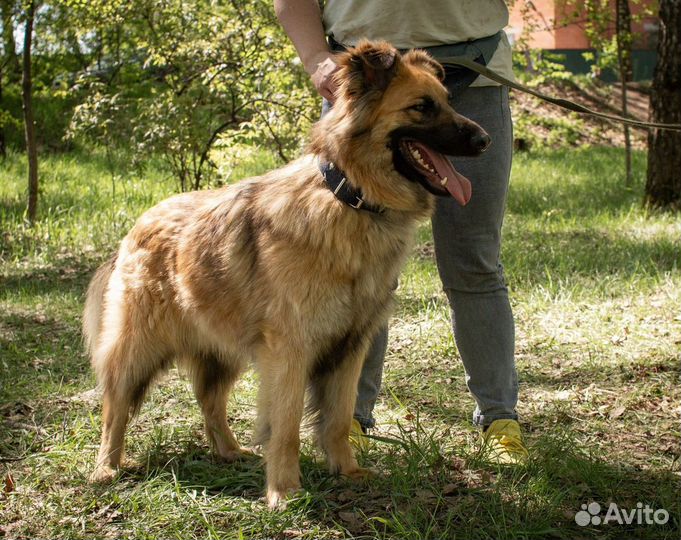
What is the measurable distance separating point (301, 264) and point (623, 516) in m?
1.44

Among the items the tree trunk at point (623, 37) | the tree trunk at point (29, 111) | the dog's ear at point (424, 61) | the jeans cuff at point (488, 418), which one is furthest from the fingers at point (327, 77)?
the tree trunk at point (623, 37)

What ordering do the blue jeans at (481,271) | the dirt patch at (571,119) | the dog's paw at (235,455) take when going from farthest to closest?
1. the dirt patch at (571,119)
2. the dog's paw at (235,455)
3. the blue jeans at (481,271)

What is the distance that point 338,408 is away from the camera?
3293 millimetres

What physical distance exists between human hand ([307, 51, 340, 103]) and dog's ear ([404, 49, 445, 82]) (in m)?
0.28

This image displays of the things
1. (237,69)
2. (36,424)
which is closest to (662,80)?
(237,69)

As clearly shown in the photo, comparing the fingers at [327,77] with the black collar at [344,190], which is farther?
the fingers at [327,77]

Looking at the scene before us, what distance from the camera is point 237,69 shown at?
24.3 feet

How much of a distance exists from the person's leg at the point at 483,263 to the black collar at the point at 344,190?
548 millimetres

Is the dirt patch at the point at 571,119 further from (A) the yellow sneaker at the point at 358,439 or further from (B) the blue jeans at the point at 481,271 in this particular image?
(A) the yellow sneaker at the point at 358,439

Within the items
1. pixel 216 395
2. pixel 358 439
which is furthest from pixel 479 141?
pixel 216 395

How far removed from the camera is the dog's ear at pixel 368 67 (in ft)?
9.25

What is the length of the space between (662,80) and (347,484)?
666cm

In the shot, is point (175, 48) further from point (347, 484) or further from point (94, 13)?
point (347, 484)

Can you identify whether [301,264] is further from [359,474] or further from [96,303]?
[96,303]
